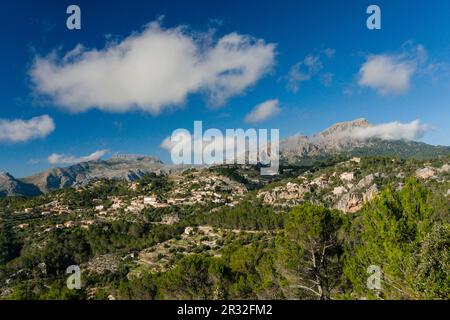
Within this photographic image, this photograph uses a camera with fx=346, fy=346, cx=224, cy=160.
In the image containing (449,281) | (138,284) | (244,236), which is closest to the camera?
(449,281)

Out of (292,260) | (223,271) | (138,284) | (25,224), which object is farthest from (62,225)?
(292,260)

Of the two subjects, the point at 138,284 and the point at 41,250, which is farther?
the point at 41,250

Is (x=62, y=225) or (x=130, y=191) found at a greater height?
(x=130, y=191)

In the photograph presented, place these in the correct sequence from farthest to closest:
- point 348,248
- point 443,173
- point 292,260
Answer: point 443,173 → point 348,248 → point 292,260

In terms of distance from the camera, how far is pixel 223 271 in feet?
117

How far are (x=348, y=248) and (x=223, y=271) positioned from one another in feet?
43.9

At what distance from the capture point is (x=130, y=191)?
632ft

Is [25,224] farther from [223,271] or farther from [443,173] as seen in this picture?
[443,173]

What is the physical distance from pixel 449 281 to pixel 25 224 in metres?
149
